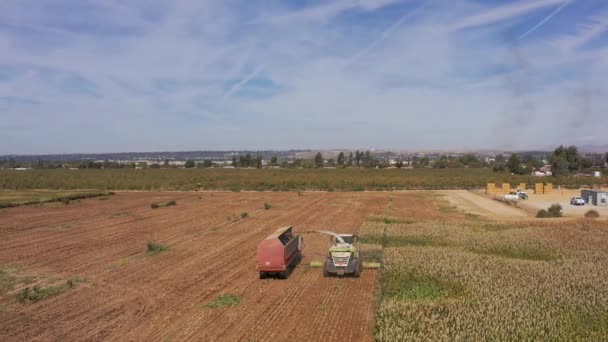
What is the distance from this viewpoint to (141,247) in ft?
90.1

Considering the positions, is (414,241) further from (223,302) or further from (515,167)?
(515,167)

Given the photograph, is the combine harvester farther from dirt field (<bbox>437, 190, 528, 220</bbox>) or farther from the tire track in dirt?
dirt field (<bbox>437, 190, 528, 220</bbox>)

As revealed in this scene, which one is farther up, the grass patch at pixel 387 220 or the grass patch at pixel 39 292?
the grass patch at pixel 39 292

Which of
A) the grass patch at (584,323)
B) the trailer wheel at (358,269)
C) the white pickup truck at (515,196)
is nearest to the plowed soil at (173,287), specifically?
the trailer wheel at (358,269)

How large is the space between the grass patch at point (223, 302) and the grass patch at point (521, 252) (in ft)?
43.2

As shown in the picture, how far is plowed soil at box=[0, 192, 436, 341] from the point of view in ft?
47.0

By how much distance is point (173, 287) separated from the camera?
18.9 meters

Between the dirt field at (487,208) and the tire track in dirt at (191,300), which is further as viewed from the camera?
the dirt field at (487,208)

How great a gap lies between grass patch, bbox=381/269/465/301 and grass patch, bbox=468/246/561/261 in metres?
7.16

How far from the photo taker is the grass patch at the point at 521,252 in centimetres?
2405

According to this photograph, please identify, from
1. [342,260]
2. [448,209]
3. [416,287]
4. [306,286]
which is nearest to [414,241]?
[342,260]

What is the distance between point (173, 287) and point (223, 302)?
9.77ft

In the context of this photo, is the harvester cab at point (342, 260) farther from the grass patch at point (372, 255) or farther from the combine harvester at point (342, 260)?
the grass patch at point (372, 255)

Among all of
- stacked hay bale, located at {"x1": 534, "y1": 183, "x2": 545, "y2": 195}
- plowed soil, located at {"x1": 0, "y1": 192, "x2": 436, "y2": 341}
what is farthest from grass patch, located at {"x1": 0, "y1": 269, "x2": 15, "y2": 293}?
stacked hay bale, located at {"x1": 534, "y1": 183, "x2": 545, "y2": 195}
